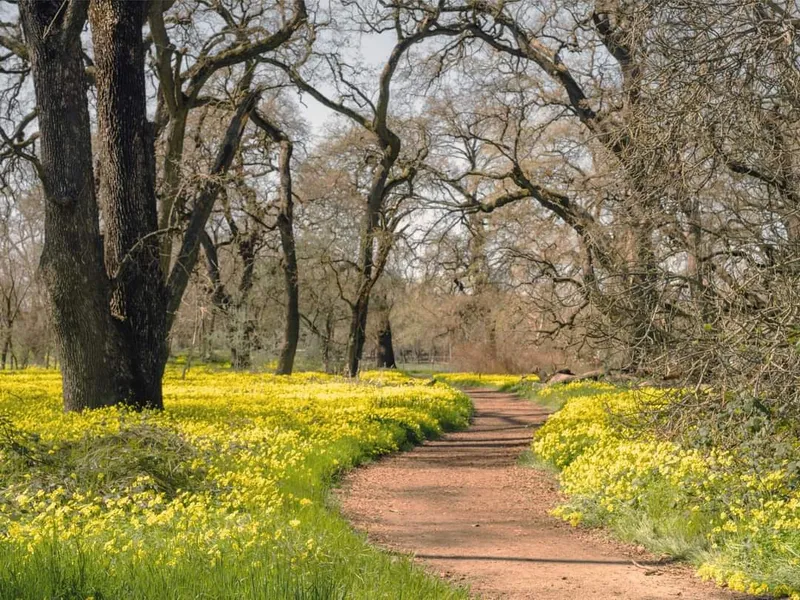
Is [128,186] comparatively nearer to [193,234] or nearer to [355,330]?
[193,234]

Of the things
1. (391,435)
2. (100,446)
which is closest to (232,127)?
(391,435)

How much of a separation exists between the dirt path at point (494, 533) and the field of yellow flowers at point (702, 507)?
23 centimetres

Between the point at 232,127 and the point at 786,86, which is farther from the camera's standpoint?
the point at 232,127

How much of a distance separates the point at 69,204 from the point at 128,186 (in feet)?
4.29

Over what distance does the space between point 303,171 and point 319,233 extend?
2863 millimetres

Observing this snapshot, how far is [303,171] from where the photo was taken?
3384 cm

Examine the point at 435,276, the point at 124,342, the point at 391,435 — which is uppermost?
the point at 435,276

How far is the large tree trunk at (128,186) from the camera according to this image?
12883 mm

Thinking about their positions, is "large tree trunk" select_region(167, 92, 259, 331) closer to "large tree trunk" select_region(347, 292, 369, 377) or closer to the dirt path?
the dirt path

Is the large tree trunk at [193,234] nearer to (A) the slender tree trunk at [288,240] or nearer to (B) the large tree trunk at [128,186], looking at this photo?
(B) the large tree trunk at [128,186]

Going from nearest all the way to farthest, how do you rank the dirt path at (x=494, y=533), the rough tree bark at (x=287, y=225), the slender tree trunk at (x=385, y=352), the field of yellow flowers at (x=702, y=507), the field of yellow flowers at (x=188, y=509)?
the field of yellow flowers at (x=188, y=509), the field of yellow flowers at (x=702, y=507), the dirt path at (x=494, y=533), the rough tree bark at (x=287, y=225), the slender tree trunk at (x=385, y=352)

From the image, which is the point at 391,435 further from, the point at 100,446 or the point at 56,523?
the point at 56,523

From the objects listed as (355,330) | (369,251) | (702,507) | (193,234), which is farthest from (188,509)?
(355,330)

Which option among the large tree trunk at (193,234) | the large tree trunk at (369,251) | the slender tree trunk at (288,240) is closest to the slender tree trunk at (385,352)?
the large tree trunk at (369,251)
